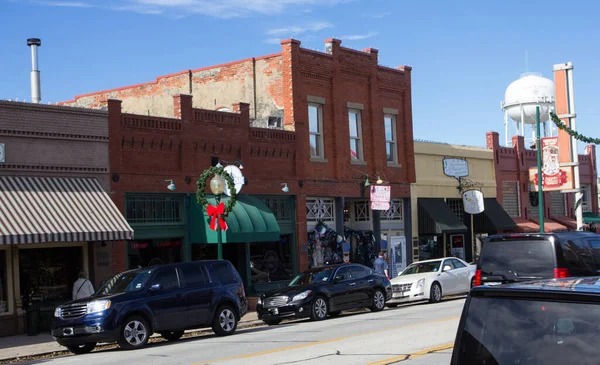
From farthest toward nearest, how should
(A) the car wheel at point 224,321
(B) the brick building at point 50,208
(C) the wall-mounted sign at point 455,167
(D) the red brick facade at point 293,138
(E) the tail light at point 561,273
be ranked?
1. (C) the wall-mounted sign at point 455,167
2. (D) the red brick facade at point 293,138
3. (B) the brick building at point 50,208
4. (A) the car wheel at point 224,321
5. (E) the tail light at point 561,273

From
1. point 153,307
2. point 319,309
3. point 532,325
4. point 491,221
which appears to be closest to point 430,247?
point 491,221

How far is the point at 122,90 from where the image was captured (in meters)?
36.8

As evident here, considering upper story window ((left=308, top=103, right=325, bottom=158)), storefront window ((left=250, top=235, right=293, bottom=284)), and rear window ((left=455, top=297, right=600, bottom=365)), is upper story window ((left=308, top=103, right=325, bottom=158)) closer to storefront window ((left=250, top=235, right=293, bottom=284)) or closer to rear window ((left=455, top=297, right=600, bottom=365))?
storefront window ((left=250, top=235, right=293, bottom=284))

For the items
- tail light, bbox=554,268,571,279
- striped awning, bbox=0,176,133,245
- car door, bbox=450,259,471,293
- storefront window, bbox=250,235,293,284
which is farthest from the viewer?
storefront window, bbox=250,235,293,284

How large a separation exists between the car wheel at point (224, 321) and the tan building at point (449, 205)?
18567 millimetres

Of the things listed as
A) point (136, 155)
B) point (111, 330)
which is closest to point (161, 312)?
point (111, 330)

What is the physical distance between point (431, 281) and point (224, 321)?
9.63 metres

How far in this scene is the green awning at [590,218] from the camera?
162 feet

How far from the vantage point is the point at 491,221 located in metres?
40.2

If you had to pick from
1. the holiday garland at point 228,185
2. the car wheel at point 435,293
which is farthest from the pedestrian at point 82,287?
the car wheel at point 435,293

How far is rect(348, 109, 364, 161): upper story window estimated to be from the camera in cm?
3384

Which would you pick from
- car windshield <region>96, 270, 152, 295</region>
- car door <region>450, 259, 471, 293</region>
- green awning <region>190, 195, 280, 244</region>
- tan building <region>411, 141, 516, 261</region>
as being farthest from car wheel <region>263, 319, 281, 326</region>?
tan building <region>411, 141, 516, 261</region>

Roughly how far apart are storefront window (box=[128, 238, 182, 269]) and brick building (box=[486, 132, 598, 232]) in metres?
22.3

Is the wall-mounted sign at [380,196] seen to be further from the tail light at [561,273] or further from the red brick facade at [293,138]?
the tail light at [561,273]
